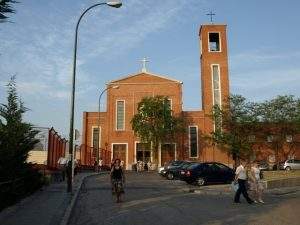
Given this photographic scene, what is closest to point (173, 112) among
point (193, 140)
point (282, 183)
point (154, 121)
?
point (193, 140)

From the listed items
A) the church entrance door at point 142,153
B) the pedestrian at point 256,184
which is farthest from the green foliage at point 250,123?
the pedestrian at point 256,184

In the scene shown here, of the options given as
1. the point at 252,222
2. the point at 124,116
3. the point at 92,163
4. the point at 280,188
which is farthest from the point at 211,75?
the point at 252,222

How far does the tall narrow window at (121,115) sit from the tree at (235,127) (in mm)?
13980

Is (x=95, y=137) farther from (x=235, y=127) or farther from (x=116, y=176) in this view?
(x=116, y=176)

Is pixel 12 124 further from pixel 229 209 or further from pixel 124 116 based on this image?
pixel 124 116

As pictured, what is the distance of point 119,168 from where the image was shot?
66.4 feet

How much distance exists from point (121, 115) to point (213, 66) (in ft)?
Answer: 47.9

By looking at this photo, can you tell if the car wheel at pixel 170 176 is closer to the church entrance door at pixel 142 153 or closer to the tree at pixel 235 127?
the tree at pixel 235 127

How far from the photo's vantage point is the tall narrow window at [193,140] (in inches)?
2685

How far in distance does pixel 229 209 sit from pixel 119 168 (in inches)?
213

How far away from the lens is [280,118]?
59.7 m

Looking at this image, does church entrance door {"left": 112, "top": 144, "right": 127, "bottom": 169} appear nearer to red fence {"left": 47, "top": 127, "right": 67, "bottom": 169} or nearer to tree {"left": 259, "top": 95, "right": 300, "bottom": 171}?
tree {"left": 259, "top": 95, "right": 300, "bottom": 171}

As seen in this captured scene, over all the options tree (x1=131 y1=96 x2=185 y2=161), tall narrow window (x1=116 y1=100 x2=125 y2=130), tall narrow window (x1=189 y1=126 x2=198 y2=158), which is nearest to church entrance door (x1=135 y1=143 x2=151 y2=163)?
tree (x1=131 y1=96 x2=185 y2=161)

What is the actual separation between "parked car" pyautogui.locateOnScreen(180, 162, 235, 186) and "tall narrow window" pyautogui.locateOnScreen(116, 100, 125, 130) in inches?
1526
